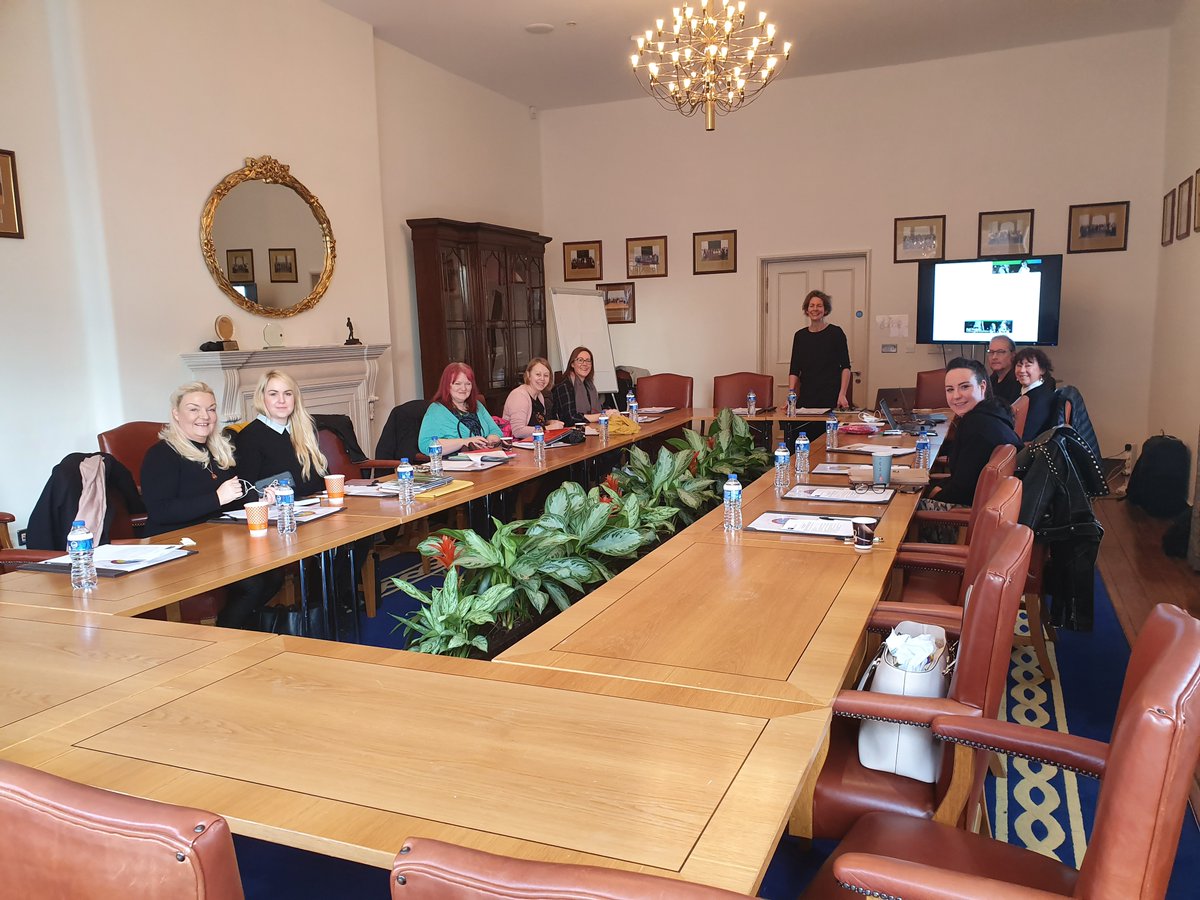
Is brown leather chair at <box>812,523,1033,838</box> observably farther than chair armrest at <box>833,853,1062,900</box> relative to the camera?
Yes

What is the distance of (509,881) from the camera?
0.67 metres

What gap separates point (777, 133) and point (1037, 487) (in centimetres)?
623

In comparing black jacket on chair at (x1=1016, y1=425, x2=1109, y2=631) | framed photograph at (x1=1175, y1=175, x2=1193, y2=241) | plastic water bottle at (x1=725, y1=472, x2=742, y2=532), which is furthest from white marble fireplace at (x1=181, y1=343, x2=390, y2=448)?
framed photograph at (x1=1175, y1=175, x2=1193, y2=241)

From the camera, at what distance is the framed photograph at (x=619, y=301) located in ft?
30.7

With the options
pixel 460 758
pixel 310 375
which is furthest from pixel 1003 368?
pixel 460 758

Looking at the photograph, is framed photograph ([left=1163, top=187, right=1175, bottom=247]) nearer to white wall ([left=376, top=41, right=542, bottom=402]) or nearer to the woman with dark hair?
the woman with dark hair

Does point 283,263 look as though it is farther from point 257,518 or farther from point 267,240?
point 257,518

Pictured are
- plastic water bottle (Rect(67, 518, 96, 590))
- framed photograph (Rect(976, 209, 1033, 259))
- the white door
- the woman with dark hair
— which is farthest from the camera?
the white door

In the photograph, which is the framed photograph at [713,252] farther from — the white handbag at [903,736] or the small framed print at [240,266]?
the white handbag at [903,736]

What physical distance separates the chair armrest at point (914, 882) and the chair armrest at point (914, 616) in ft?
3.18

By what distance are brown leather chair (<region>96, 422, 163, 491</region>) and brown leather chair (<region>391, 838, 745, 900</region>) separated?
14.5ft

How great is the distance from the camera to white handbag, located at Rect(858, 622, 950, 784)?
1.66 metres

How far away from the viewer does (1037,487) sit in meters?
3.18

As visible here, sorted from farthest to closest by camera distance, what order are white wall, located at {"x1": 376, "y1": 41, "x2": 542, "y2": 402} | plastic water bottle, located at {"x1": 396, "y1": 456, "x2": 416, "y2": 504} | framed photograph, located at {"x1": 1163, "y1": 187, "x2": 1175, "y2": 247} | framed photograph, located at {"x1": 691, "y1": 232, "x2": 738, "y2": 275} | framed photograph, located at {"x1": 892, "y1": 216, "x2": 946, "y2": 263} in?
framed photograph, located at {"x1": 691, "y1": 232, "x2": 738, "y2": 275} < framed photograph, located at {"x1": 892, "y1": 216, "x2": 946, "y2": 263} < white wall, located at {"x1": 376, "y1": 41, "x2": 542, "y2": 402} < framed photograph, located at {"x1": 1163, "y1": 187, "x2": 1175, "y2": 247} < plastic water bottle, located at {"x1": 396, "y1": 456, "x2": 416, "y2": 504}
